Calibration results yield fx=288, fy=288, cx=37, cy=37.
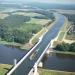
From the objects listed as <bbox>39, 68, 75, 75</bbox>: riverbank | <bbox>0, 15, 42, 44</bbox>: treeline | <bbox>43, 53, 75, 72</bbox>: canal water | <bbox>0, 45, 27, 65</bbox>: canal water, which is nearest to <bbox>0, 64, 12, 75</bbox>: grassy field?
<bbox>0, 45, 27, 65</bbox>: canal water

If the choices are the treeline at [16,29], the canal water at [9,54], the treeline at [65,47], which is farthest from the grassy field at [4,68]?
the treeline at [16,29]

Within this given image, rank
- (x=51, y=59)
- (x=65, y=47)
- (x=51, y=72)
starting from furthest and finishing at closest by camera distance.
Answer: (x=65, y=47) → (x=51, y=59) → (x=51, y=72)

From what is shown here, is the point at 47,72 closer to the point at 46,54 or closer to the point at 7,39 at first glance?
the point at 46,54

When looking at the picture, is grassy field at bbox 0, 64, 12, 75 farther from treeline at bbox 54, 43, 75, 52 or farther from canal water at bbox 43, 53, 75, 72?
treeline at bbox 54, 43, 75, 52

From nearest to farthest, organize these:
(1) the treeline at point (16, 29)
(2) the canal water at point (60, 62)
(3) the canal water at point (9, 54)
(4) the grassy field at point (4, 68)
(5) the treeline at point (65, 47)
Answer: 1. (4) the grassy field at point (4, 68)
2. (2) the canal water at point (60, 62)
3. (3) the canal water at point (9, 54)
4. (5) the treeline at point (65, 47)
5. (1) the treeline at point (16, 29)

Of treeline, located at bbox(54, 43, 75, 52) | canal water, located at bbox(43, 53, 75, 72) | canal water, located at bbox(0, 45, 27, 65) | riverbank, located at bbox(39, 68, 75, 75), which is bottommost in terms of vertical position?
canal water, located at bbox(43, 53, 75, 72)

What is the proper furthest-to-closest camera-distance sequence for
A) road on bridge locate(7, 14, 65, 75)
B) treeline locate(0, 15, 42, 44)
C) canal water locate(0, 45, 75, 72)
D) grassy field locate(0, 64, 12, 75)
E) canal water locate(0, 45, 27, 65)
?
1. treeline locate(0, 15, 42, 44)
2. canal water locate(0, 45, 27, 65)
3. canal water locate(0, 45, 75, 72)
4. road on bridge locate(7, 14, 65, 75)
5. grassy field locate(0, 64, 12, 75)

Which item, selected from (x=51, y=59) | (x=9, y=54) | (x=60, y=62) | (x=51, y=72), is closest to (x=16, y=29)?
(x=9, y=54)

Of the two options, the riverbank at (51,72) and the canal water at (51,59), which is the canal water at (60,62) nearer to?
the canal water at (51,59)

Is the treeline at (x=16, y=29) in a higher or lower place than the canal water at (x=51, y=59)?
higher

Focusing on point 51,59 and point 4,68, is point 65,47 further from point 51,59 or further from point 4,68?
point 4,68
